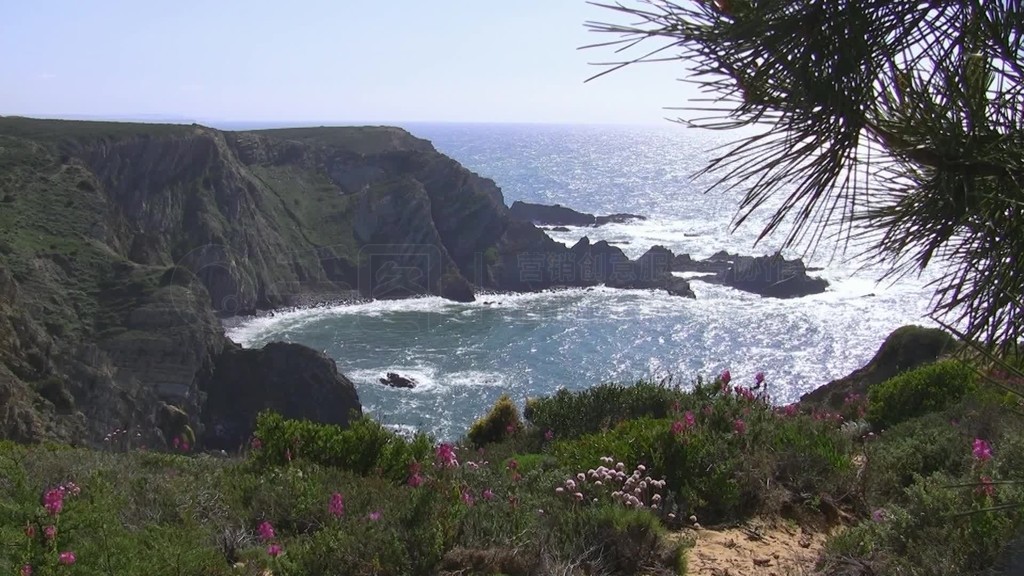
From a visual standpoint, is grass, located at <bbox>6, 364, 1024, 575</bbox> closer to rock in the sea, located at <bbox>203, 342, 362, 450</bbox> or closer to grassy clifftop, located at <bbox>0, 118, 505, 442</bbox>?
grassy clifftop, located at <bbox>0, 118, 505, 442</bbox>

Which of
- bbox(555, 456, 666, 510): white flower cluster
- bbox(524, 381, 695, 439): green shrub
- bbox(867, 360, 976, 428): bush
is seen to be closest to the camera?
bbox(555, 456, 666, 510): white flower cluster

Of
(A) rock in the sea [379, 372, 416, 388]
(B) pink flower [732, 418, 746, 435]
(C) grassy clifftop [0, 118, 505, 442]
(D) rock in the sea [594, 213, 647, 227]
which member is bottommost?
(A) rock in the sea [379, 372, 416, 388]

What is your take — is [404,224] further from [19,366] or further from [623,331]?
[19,366]

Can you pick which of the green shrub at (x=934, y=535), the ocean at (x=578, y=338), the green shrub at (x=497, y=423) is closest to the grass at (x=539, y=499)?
the green shrub at (x=934, y=535)

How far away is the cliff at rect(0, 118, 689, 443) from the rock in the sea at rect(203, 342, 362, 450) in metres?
0.42

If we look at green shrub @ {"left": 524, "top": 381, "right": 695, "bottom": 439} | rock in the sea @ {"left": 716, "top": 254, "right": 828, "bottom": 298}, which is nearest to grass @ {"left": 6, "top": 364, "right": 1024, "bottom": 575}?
green shrub @ {"left": 524, "top": 381, "right": 695, "bottom": 439}

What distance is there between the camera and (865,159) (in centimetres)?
299

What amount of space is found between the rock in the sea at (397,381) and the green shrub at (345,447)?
4508cm

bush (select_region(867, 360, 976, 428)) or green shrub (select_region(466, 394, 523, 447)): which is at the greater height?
bush (select_region(867, 360, 976, 428))

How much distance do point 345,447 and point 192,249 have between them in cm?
6655

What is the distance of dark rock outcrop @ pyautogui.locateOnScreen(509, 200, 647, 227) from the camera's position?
11556cm

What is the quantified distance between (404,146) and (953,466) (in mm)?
103239

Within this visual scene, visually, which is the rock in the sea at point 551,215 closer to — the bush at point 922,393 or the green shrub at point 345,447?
the bush at point 922,393

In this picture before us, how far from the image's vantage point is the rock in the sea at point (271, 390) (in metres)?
47.4
